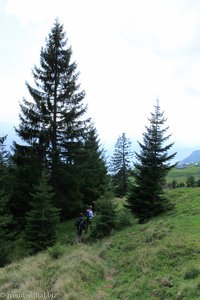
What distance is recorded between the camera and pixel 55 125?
2931cm

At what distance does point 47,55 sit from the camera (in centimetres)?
3031

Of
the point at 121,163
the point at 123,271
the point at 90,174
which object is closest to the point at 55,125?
the point at 90,174

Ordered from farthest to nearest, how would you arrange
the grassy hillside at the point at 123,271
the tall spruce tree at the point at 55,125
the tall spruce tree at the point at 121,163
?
the tall spruce tree at the point at 121,163 < the tall spruce tree at the point at 55,125 < the grassy hillside at the point at 123,271

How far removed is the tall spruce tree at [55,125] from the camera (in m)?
29.3

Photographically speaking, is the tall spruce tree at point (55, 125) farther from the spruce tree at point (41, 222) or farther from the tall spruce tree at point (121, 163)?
the tall spruce tree at point (121, 163)

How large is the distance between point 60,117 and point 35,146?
3.40 metres

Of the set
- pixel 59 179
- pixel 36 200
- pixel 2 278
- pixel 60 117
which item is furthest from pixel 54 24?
pixel 2 278

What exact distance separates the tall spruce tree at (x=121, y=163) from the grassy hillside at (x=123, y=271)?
1528 inches

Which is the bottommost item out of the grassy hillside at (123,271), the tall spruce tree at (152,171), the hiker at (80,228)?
the grassy hillside at (123,271)

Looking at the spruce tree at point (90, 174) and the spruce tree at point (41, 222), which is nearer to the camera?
the spruce tree at point (41, 222)

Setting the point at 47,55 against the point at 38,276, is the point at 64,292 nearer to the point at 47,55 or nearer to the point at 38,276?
the point at 38,276

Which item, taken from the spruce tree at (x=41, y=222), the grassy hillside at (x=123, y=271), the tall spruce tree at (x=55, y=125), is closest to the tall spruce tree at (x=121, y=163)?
the tall spruce tree at (x=55, y=125)

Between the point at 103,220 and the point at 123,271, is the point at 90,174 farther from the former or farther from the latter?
the point at 123,271

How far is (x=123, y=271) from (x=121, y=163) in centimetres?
4867
